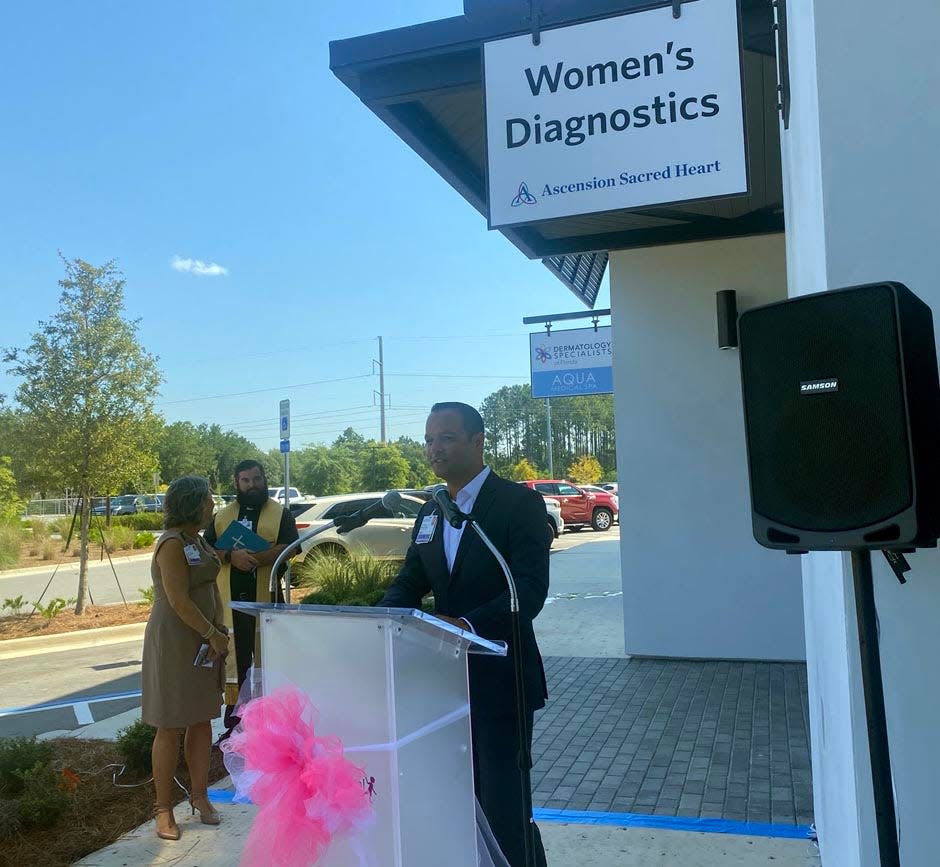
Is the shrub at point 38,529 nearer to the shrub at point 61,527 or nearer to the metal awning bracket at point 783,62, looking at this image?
the shrub at point 61,527

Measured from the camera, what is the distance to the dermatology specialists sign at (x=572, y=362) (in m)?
14.1

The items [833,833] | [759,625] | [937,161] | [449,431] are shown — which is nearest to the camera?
[937,161]

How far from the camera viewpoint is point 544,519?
2998 mm

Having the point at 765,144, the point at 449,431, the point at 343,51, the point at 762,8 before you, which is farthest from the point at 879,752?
the point at 765,144

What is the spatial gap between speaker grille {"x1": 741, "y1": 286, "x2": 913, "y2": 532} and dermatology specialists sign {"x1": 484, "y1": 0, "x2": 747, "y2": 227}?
213 cm

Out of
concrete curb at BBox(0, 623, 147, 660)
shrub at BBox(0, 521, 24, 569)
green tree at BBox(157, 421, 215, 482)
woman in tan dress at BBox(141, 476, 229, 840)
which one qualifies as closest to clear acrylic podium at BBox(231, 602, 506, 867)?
woman in tan dress at BBox(141, 476, 229, 840)

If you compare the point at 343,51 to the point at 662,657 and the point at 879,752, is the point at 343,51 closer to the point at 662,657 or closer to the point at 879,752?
the point at 879,752

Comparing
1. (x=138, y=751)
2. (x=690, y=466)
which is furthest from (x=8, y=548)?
(x=690, y=466)

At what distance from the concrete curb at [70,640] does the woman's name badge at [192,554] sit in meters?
7.16

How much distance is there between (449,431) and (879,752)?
5.57 feet

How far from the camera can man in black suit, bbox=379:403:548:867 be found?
2775 millimetres

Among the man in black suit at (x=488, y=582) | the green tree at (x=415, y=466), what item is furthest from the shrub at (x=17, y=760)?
the green tree at (x=415, y=466)

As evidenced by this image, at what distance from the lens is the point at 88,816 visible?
4.44 metres

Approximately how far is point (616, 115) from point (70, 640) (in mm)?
9969
